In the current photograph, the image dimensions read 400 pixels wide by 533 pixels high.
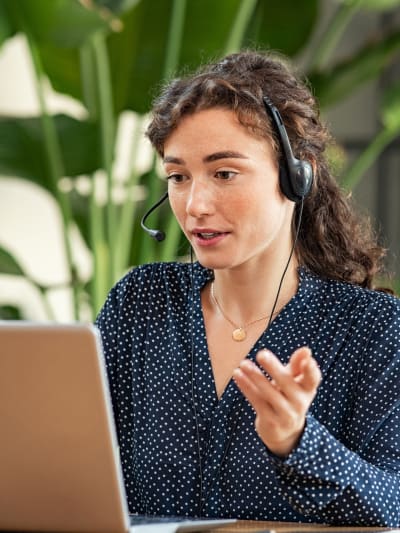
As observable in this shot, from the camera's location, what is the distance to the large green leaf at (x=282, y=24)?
276 cm

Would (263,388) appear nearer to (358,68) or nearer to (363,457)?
(363,457)

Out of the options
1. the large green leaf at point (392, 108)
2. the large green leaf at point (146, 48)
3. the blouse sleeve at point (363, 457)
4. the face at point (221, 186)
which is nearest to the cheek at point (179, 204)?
the face at point (221, 186)

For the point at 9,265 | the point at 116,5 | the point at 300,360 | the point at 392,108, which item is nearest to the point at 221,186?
the point at 300,360

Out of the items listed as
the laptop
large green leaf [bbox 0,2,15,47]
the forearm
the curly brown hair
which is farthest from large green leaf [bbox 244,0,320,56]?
the laptop

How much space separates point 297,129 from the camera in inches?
60.1

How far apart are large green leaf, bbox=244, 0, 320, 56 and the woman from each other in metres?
1.23

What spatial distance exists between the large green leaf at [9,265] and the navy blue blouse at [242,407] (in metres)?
0.88

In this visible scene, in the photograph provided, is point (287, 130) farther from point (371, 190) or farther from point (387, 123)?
point (371, 190)

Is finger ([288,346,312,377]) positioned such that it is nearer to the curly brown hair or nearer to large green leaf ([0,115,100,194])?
the curly brown hair

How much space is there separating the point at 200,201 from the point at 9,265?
1.19 meters

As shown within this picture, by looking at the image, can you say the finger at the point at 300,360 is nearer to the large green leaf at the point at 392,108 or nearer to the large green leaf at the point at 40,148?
the large green leaf at the point at 40,148

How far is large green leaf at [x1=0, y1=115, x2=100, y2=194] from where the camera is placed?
8.47 ft

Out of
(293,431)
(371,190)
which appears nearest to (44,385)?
(293,431)

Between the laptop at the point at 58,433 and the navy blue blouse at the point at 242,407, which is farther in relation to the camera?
the navy blue blouse at the point at 242,407
